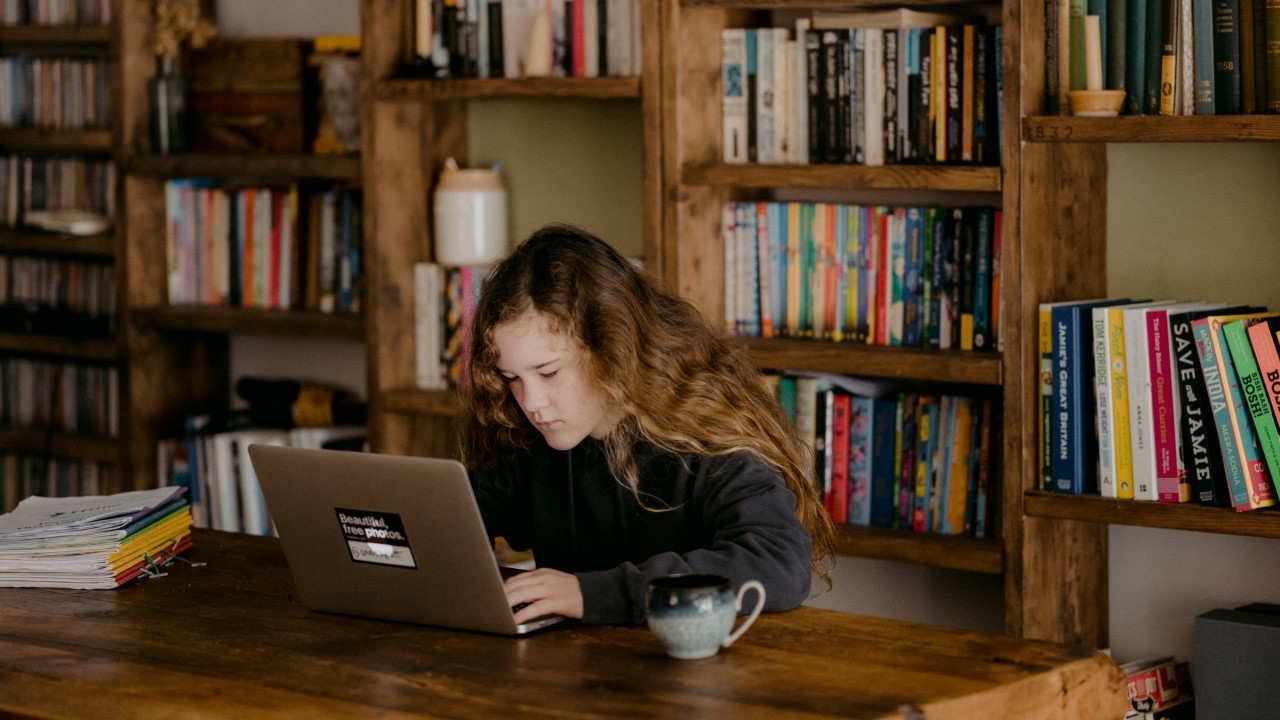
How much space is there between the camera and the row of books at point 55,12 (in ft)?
12.8

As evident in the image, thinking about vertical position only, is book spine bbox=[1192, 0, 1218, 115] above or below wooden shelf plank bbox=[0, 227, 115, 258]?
above

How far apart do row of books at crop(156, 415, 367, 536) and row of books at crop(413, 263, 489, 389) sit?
0.35 metres

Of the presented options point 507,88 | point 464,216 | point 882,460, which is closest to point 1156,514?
point 882,460

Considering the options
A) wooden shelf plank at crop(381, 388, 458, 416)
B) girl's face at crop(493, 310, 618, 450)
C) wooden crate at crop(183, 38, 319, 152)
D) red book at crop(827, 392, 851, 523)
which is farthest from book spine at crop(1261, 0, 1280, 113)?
wooden crate at crop(183, 38, 319, 152)

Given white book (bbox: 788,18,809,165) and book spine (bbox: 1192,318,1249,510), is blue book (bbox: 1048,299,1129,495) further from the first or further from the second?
white book (bbox: 788,18,809,165)

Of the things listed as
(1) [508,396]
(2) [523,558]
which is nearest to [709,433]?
(1) [508,396]

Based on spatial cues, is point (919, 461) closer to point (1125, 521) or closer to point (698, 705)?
point (1125, 521)

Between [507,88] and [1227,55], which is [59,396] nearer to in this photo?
[507,88]

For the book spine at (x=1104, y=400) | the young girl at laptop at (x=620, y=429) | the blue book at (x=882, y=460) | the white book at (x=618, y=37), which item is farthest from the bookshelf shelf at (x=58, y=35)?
the book spine at (x=1104, y=400)

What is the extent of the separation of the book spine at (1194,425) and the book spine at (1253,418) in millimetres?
50

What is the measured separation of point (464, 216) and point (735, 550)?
5.31ft

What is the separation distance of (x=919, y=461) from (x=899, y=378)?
177 mm

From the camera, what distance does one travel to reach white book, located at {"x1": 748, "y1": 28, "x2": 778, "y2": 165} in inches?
117

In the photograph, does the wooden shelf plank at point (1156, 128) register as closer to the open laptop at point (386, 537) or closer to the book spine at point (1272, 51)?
the book spine at point (1272, 51)
